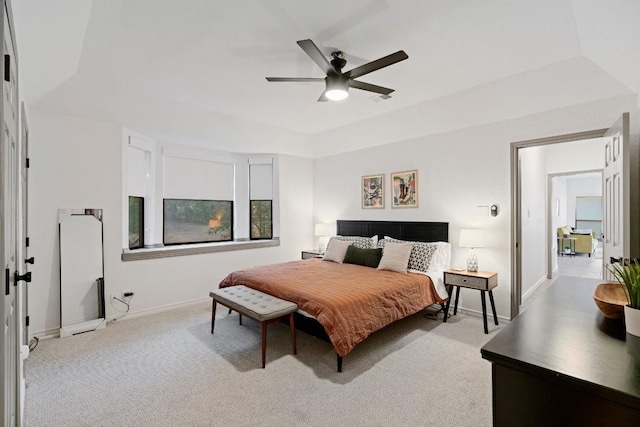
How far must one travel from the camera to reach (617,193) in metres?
2.42

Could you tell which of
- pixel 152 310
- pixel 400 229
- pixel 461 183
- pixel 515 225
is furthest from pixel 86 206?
pixel 515 225

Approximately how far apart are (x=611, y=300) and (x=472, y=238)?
2157 millimetres

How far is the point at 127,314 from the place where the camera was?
3805 mm

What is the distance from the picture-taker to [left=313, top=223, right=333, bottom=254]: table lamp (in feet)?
17.7

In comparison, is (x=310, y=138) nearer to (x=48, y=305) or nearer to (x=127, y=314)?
(x=127, y=314)

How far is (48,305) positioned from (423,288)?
4102mm

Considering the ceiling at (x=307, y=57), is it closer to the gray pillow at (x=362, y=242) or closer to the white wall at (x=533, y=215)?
the white wall at (x=533, y=215)

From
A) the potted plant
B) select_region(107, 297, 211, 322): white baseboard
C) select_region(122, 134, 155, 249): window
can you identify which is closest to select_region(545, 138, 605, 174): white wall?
the potted plant

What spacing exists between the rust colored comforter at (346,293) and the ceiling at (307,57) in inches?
85.1

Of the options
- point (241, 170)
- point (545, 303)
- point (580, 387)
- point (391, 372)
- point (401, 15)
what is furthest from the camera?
point (241, 170)

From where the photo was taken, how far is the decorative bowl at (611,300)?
133cm

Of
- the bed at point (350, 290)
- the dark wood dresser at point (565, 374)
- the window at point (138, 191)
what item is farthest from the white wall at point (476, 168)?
the window at point (138, 191)

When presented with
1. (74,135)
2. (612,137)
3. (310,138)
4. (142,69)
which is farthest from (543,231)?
(74,135)

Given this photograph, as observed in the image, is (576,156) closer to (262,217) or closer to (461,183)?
(461,183)
